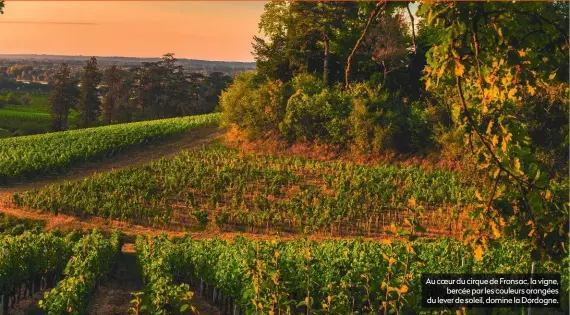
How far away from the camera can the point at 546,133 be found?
28.1m

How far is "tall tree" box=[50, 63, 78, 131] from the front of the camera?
77875mm

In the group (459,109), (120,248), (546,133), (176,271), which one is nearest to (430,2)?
(459,109)

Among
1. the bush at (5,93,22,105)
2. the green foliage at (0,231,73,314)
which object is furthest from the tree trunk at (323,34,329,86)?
the bush at (5,93,22,105)

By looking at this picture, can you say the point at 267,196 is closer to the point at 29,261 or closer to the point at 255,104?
the point at 255,104

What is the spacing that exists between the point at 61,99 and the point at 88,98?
3913mm

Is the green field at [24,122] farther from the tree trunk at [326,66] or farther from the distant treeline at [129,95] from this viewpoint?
the tree trunk at [326,66]

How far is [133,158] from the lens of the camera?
41281 mm

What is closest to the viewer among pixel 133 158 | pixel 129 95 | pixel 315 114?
pixel 315 114

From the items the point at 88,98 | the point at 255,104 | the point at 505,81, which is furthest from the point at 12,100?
the point at 505,81

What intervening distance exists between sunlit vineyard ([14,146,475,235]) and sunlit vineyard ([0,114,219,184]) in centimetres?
489

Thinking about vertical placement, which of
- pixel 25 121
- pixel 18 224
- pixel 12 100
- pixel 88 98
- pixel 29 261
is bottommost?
pixel 18 224

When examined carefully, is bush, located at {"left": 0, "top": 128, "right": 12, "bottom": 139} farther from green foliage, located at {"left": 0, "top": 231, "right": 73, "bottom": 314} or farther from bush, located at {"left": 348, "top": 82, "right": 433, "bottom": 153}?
green foliage, located at {"left": 0, "top": 231, "right": 73, "bottom": 314}

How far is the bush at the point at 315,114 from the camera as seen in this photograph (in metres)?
38.2

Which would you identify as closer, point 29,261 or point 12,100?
point 29,261
